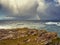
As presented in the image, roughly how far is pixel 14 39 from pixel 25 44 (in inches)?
134

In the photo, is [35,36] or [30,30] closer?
[35,36]

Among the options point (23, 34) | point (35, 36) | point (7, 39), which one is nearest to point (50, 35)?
point (35, 36)

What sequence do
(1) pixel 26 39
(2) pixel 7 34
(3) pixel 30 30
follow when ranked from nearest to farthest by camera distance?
(1) pixel 26 39 < (2) pixel 7 34 < (3) pixel 30 30

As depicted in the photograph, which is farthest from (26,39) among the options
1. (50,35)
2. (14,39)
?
(50,35)

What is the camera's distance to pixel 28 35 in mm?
33812

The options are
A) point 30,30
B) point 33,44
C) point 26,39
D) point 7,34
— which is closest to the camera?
→ point 33,44

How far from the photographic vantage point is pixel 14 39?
3231cm

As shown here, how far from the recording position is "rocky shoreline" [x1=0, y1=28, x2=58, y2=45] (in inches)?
1217

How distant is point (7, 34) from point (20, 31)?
268cm

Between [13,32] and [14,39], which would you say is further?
[13,32]

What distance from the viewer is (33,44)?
96.3ft

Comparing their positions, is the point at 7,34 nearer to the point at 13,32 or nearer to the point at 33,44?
the point at 13,32

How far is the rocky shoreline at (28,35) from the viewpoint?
30.9 m

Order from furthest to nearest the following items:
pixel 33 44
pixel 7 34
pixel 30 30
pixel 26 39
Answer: pixel 30 30
pixel 7 34
pixel 26 39
pixel 33 44
